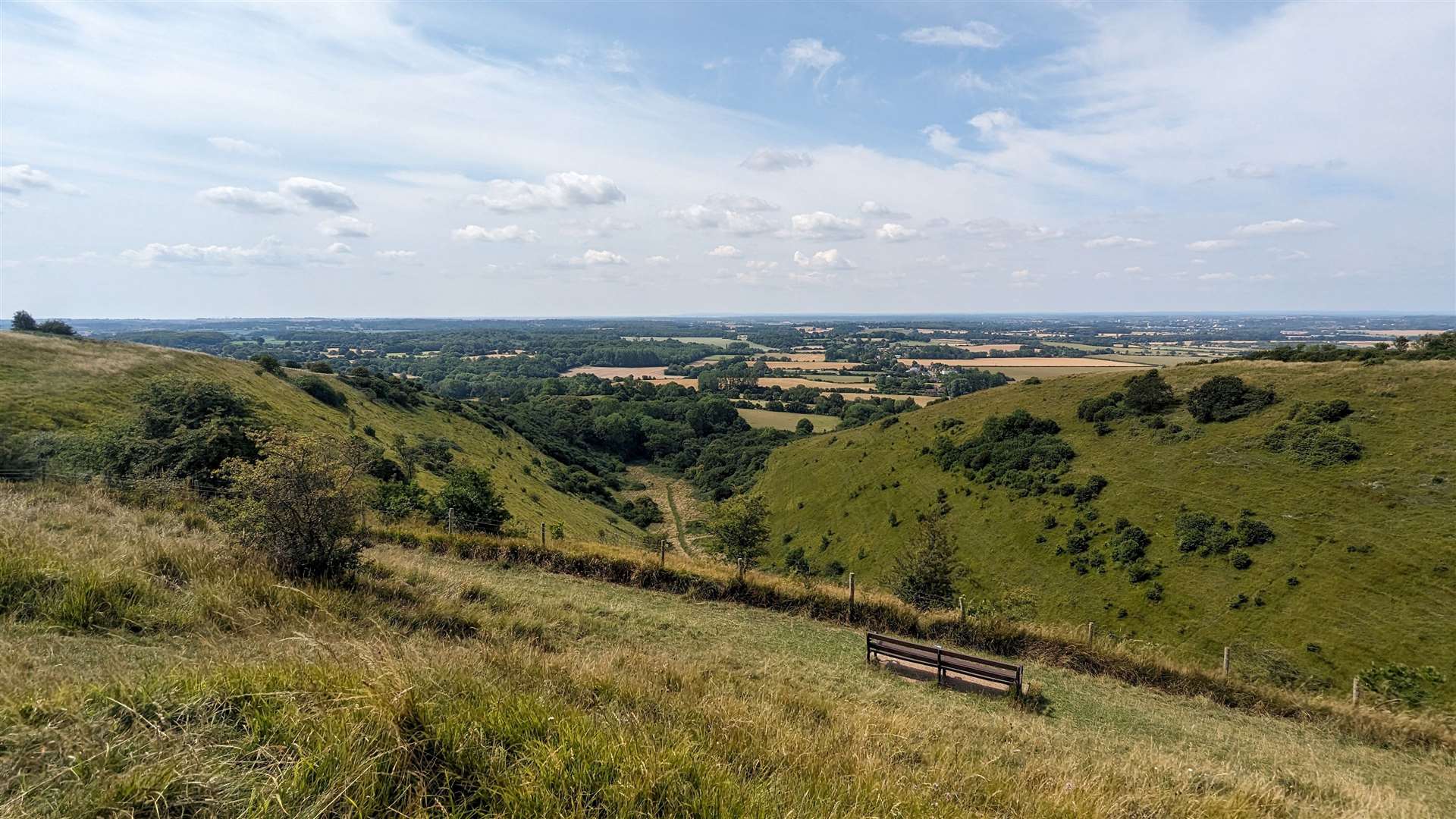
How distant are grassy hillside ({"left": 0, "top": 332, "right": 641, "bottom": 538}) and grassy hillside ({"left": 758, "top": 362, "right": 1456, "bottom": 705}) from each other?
90.3 ft

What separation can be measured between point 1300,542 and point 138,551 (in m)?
54.3

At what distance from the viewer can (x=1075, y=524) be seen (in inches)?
1870

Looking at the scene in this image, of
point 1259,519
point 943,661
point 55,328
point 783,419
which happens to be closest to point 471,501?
point 943,661

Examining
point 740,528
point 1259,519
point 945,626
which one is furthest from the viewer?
point 740,528

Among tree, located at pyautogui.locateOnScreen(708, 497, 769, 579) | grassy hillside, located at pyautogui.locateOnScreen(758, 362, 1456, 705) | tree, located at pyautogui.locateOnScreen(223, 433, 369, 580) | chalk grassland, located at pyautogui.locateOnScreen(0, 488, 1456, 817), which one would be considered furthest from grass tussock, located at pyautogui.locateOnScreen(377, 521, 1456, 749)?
tree, located at pyautogui.locateOnScreen(708, 497, 769, 579)

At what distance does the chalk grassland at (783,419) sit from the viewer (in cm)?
12025

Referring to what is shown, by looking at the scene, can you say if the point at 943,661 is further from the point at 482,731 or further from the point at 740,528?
the point at 740,528

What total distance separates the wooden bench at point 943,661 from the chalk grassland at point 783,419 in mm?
102036

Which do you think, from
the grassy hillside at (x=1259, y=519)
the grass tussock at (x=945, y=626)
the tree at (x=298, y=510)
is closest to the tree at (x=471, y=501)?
the grass tussock at (x=945, y=626)

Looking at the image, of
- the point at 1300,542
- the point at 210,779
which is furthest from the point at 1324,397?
the point at 210,779

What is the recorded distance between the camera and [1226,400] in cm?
5241

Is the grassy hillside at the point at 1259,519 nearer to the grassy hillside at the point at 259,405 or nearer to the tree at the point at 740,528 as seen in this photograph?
the tree at the point at 740,528

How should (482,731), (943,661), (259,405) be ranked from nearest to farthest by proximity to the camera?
(482,731)
(943,661)
(259,405)

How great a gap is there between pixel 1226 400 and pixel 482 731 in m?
67.9
